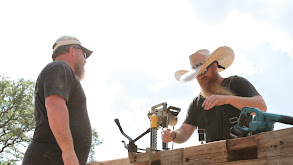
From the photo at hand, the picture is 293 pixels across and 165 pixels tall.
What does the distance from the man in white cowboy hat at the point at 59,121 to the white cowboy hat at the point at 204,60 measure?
1994mm

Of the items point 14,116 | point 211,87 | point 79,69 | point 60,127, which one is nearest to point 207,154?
point 60,127

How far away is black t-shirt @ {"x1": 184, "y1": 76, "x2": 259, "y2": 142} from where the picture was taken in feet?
11.9

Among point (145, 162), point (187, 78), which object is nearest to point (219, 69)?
point (187, 78)

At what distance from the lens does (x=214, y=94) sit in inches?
131

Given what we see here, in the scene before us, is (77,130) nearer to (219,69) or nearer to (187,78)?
(187,78)

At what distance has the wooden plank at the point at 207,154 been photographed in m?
2.24

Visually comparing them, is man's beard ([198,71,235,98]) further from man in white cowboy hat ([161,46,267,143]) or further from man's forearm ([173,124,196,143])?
man's forearm ([173,124,196,143])

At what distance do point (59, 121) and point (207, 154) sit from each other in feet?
3.98

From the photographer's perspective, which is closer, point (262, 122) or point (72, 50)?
point (262, 122)

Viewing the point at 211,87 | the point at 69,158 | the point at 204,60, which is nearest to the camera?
the point at 69,158

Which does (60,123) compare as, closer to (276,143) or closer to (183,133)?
(276,143)

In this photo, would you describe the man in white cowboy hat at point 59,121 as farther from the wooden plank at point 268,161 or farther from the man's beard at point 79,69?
the wooden plank at point 268,161

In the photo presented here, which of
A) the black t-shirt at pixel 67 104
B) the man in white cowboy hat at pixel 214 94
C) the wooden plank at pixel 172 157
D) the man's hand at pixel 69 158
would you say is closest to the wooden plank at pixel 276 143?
the wooden plank at pixel 172 157

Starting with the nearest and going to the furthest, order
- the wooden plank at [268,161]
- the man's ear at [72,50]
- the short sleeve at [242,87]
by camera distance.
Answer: the wooden plank at [268,161], the man's ear at [72,50], the short sleeve at [242,87]
